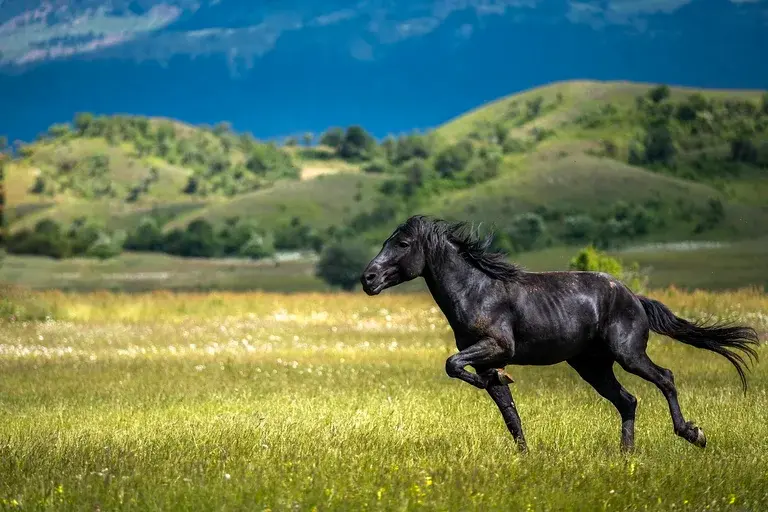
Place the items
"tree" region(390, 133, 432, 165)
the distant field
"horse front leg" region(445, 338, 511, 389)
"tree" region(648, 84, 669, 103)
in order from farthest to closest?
1. "tree" region(390, 133, 432, 165)
2. "tree" region(648, 84, 669, 103)
3. the distant field
4. "horse front leg" region(445, 338, 511, 389)

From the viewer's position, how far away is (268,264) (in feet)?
397

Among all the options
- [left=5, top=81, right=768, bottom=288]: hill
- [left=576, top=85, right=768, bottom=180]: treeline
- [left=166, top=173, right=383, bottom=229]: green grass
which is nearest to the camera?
[left=5, top=81, right=768, bottom=288]: hill

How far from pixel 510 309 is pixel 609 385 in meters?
1.64

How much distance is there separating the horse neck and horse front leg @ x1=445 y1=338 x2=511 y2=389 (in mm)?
382

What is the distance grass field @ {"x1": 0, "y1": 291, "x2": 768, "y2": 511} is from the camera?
9656 mm

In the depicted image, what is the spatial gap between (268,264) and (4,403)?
10331 centimetres

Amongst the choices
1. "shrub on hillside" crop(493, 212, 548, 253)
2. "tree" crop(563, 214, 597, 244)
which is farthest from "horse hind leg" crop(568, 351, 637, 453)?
"tree" crop(563, 214, 597, 244)

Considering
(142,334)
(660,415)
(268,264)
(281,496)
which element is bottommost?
(268,264)

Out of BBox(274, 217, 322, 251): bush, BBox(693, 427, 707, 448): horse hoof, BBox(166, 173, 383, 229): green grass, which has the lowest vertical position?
BBox(274, 217, 322, 251): bush

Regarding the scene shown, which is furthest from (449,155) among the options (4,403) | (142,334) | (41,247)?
(4,403)

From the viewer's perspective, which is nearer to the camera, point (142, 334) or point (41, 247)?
point (142, 334)

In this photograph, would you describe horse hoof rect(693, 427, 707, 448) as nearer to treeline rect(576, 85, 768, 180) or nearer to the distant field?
the distant field

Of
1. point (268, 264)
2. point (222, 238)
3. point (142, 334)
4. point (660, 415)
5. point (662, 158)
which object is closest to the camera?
point (660, 415)

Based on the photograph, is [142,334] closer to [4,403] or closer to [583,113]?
[4,403]
